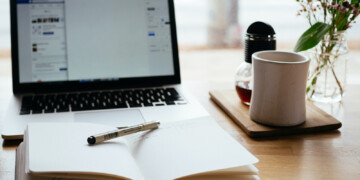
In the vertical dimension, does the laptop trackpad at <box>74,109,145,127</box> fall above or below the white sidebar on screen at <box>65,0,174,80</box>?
below

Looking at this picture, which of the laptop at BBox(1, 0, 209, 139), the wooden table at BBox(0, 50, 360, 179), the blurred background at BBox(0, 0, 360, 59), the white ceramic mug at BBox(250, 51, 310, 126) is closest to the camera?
the wooden table at BBox(0, 50, 360, 179)

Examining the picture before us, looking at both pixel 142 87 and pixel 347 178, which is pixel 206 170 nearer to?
pixel 347 178

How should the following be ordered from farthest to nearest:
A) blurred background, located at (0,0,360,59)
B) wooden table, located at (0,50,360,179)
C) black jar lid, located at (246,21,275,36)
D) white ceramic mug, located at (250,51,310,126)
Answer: blurred background, located at (0,0,360,59)
black jar lid, located at (246,21,275,36)
white ceramic mug, located at (250,51,310,126)
wooden table, located at (0,50,360,179)

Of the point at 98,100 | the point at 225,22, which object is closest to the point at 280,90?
the point at 98,100

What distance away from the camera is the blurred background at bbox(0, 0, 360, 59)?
362 cm

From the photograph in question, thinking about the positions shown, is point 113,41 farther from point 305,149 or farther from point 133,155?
point 305,149

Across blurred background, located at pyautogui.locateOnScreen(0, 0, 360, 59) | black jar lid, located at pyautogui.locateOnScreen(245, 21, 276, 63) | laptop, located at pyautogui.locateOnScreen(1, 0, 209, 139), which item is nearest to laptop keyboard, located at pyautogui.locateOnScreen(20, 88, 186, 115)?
laptop, located at pyautogui.locateOnScreen(1, 0, 209, 139)

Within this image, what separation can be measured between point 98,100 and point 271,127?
430mm

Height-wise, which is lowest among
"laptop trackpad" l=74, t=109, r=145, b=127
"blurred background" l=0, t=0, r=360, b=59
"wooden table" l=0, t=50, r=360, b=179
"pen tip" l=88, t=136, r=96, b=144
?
"wooden table" l=0, t=50, r=360, b=179

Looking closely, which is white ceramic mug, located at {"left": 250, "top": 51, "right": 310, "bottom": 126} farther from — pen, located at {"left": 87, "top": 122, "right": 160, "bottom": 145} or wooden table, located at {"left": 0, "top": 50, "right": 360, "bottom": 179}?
pen, located at {"left": 87, "top": 122, "right": 160, "bottom": 145}

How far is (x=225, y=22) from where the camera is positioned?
3639 millimetres

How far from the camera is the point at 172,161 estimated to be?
651 millimetres

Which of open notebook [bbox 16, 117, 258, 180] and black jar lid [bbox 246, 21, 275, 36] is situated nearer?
open notebook [bbox 16, 117, 258, 180]

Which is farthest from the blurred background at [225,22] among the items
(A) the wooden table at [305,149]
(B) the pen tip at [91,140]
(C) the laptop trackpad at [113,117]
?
(B) the pen tip at [91,140]
